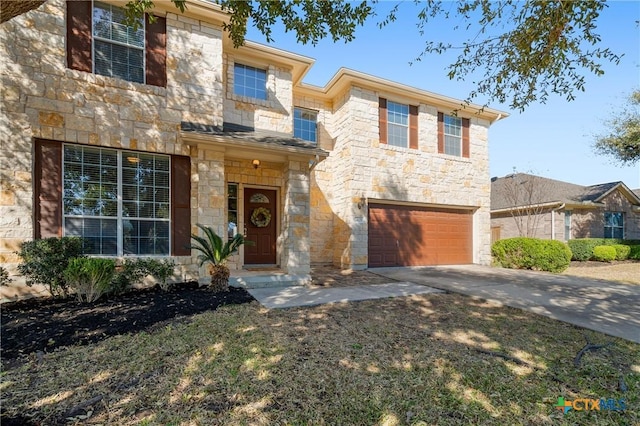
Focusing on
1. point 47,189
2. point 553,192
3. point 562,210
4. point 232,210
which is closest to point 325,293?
point 232,210

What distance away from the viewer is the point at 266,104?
8641mm

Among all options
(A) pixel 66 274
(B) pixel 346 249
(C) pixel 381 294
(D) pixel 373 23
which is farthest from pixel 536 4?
(A) pixel 66 274

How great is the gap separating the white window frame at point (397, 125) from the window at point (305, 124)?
2.72m

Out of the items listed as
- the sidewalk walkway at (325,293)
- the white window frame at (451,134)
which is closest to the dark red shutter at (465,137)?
the white window frame at (451,134)

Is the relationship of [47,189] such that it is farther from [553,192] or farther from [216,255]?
[553,192]

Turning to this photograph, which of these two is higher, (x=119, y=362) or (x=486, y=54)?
(x=486, y=54)

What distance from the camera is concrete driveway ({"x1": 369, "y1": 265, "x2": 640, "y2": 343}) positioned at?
471 cm

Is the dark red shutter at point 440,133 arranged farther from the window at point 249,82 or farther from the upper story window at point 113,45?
the upper story window at point 113,45

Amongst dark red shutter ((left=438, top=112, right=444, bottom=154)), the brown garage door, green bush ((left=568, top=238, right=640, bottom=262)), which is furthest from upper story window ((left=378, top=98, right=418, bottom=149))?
green bush ((left=568, top=238, right=640, bottom=262))

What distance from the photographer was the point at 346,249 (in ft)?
34.0

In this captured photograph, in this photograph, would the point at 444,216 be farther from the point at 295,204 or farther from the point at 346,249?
the point at 295,204

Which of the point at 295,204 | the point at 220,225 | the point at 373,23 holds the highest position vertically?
the point at 373,23

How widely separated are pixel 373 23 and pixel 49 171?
6.83m

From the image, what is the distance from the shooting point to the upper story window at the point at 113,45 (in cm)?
620
